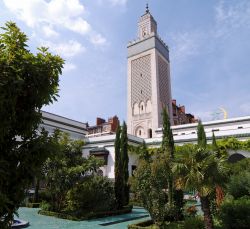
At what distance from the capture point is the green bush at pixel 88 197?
18.9m

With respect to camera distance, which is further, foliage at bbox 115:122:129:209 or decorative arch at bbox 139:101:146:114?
decorative arch at bbox 139:101:146:114

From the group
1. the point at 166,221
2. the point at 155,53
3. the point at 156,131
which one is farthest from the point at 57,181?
the point at 155,53

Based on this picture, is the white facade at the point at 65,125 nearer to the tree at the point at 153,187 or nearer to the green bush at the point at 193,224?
the tree at the point at 153,187

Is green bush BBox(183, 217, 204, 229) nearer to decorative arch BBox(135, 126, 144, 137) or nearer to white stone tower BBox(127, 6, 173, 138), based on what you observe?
Result: white stone tower BBox(127, 6, 173, 138)

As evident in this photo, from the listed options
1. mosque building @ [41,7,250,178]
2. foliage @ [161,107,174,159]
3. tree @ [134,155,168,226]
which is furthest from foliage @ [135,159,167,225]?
mosque building @ [41,7,250,178]

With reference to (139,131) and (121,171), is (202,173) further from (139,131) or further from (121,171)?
(139,131)

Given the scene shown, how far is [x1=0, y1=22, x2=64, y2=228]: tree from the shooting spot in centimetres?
477

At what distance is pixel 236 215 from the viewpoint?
12438 mm

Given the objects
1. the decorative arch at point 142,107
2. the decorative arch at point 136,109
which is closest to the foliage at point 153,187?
the decorative arch at point 142,107

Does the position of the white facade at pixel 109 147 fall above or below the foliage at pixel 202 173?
above

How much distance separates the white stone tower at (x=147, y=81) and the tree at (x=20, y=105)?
47.3m

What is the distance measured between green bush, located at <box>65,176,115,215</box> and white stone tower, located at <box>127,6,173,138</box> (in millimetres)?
32998

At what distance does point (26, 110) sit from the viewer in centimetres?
542

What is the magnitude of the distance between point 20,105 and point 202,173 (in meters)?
8.89
